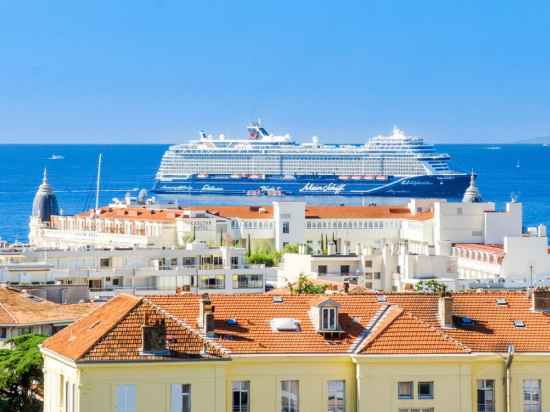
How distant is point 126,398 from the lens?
80.7ft

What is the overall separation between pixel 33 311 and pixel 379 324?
17.9 meters

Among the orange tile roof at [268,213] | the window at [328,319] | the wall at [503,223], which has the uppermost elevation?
the orange tile roof at [268,213]

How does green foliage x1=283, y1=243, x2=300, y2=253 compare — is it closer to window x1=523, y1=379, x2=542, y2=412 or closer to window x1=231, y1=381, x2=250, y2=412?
window x1=523, y1=379, x2=542, y2=412

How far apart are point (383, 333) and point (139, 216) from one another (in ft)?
253

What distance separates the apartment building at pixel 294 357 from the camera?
973 inches

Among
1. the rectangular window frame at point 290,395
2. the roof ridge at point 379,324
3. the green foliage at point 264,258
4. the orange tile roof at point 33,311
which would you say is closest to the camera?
the rectangular window frame at point 290,395

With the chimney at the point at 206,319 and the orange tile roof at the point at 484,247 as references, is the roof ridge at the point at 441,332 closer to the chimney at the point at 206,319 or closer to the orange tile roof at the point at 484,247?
the chimney at the point at 206,319

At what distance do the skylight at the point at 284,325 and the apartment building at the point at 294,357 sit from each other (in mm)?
12

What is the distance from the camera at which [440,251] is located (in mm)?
89750

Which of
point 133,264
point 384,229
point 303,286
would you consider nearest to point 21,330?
point 303,286

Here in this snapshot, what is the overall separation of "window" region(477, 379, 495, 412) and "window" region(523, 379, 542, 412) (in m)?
0.41

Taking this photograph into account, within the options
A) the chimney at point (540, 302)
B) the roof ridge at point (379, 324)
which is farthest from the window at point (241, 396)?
the chimney at point (540, 302)

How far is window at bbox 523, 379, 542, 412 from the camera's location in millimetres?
26250

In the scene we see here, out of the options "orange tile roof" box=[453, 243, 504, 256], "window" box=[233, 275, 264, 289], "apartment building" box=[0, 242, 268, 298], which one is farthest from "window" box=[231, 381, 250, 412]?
"orange tile roof" box=[453, 243, 504, 256]
